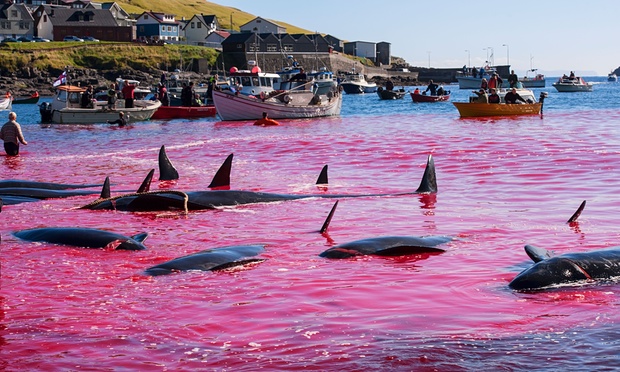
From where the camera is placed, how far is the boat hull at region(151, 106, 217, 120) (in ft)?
171

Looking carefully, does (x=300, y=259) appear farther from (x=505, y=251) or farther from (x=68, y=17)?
(x=68, y=17)

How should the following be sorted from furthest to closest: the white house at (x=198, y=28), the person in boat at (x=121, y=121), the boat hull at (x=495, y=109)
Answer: the white house at (x=198, y=28)
the person in boat at (x=121, y=121)
the boat hull at (x=495, y=109)

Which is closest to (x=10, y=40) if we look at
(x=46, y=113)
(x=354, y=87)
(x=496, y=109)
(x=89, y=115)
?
(x=354, y=87)

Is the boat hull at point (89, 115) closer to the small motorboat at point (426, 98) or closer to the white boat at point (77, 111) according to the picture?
the white boat at point (77, 111)

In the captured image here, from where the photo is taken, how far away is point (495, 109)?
43.1 metres

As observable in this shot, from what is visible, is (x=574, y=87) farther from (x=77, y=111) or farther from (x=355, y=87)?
(x=77, y=111)

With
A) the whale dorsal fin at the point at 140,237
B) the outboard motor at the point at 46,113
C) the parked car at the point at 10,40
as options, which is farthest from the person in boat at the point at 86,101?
the parked car at the point at 10,40

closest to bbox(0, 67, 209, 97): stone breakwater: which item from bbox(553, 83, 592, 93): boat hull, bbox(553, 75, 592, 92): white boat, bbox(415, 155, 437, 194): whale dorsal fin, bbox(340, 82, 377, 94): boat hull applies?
bbox(340, 82, 377, 94): boat hull

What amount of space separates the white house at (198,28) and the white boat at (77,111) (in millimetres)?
126816

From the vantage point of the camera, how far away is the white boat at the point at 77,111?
46.8 metres

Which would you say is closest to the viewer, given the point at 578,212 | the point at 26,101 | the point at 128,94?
the point at 578,212

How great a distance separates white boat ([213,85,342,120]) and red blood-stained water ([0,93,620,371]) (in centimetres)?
2657

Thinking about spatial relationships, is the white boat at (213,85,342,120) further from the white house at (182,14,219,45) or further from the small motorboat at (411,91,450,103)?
the white house at (182,14,219,45)

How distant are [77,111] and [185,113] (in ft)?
26.3
